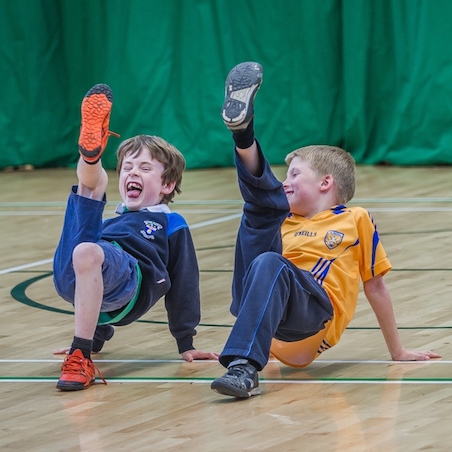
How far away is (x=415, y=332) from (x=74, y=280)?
1092 millimetres

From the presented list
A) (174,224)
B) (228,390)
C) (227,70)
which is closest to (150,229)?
(174,224)

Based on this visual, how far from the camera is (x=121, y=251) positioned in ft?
9.94

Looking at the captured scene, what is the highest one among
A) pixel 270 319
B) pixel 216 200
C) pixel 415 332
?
pixel 270 319

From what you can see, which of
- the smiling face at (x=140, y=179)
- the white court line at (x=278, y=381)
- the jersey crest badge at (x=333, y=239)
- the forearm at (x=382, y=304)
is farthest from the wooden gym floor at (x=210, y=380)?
the smiling face at (x=140, y=179)

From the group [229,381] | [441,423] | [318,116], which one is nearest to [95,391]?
[229,381]

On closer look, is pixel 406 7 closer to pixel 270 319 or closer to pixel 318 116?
pixel 318 116

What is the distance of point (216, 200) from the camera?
6.76 meters

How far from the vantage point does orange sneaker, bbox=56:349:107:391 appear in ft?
9.46

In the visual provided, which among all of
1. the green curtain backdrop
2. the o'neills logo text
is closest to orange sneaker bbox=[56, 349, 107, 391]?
the o'neills logo text

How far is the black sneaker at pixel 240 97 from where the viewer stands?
2648mm

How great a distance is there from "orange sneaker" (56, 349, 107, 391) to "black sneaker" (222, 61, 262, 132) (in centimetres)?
73

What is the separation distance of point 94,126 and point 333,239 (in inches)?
27.3

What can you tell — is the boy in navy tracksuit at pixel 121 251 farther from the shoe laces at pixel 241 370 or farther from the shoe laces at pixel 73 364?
the shoe laces at pixel 241 370

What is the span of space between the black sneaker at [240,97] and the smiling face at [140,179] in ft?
1.88
